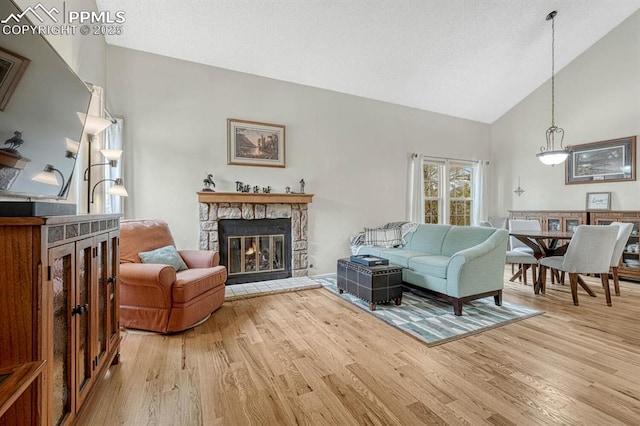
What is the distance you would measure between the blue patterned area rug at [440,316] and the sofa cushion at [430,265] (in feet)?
1.24

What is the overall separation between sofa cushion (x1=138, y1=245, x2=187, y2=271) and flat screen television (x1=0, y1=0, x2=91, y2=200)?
1.13 meters

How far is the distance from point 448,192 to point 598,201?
2.29 metres

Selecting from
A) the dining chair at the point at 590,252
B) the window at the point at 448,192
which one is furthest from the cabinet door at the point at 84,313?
the window at the point at 448,192

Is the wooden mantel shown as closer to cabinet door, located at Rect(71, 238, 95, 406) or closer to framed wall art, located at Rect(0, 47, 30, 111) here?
cabinet door, located at Rect(71, 238, 95, 406)

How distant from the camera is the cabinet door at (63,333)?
1.18 meters

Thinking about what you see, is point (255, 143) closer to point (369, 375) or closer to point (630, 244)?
point (369, 375)

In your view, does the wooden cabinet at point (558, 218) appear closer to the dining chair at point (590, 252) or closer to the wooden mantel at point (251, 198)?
the dining chair at point (590, 252)

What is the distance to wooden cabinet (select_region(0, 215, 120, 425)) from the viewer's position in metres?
0.94

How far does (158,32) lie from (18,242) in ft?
11.4

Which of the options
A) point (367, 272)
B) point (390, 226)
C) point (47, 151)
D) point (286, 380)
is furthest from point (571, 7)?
point (47, 151)

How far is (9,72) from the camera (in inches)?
47.1

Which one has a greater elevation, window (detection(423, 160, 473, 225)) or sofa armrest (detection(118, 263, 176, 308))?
window (detection(423, 160, 473, 225))

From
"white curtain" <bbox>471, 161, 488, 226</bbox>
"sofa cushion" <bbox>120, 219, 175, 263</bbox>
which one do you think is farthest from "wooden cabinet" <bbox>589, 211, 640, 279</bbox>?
"sofa cushion" <bbox>120, 219, 175, 263</bbox>

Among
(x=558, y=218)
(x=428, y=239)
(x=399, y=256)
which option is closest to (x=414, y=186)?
(x=428, y=239)
